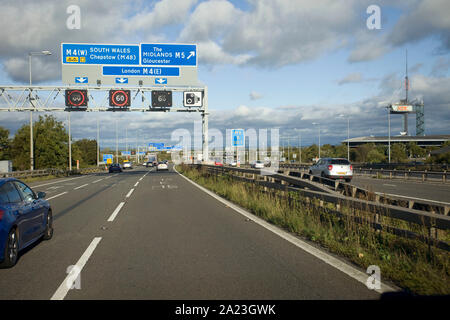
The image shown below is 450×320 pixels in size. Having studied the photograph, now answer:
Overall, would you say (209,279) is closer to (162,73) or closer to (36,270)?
(36,270)

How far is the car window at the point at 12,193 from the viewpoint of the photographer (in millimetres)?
6708

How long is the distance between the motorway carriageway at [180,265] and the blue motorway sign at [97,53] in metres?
20.1

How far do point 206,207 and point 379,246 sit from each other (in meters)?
7.72

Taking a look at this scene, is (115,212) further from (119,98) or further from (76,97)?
(76,97)

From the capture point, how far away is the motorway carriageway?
5.00 m

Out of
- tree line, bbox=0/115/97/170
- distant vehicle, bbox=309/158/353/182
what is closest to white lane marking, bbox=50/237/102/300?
distant vehicle, bbox=309/158/353/182

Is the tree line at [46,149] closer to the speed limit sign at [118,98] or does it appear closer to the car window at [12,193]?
the speed limit sign at [118,98]

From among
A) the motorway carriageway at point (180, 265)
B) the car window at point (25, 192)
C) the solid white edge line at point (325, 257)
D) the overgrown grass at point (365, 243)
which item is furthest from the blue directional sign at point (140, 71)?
the car window at point (25, 192)

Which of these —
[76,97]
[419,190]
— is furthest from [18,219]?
[76,97]

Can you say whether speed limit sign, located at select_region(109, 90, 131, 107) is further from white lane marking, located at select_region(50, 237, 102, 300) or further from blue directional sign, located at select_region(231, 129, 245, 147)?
white lane marking, located at select_region(50, 237, 102, 300)

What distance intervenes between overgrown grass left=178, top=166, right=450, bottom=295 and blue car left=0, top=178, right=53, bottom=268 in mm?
5429
